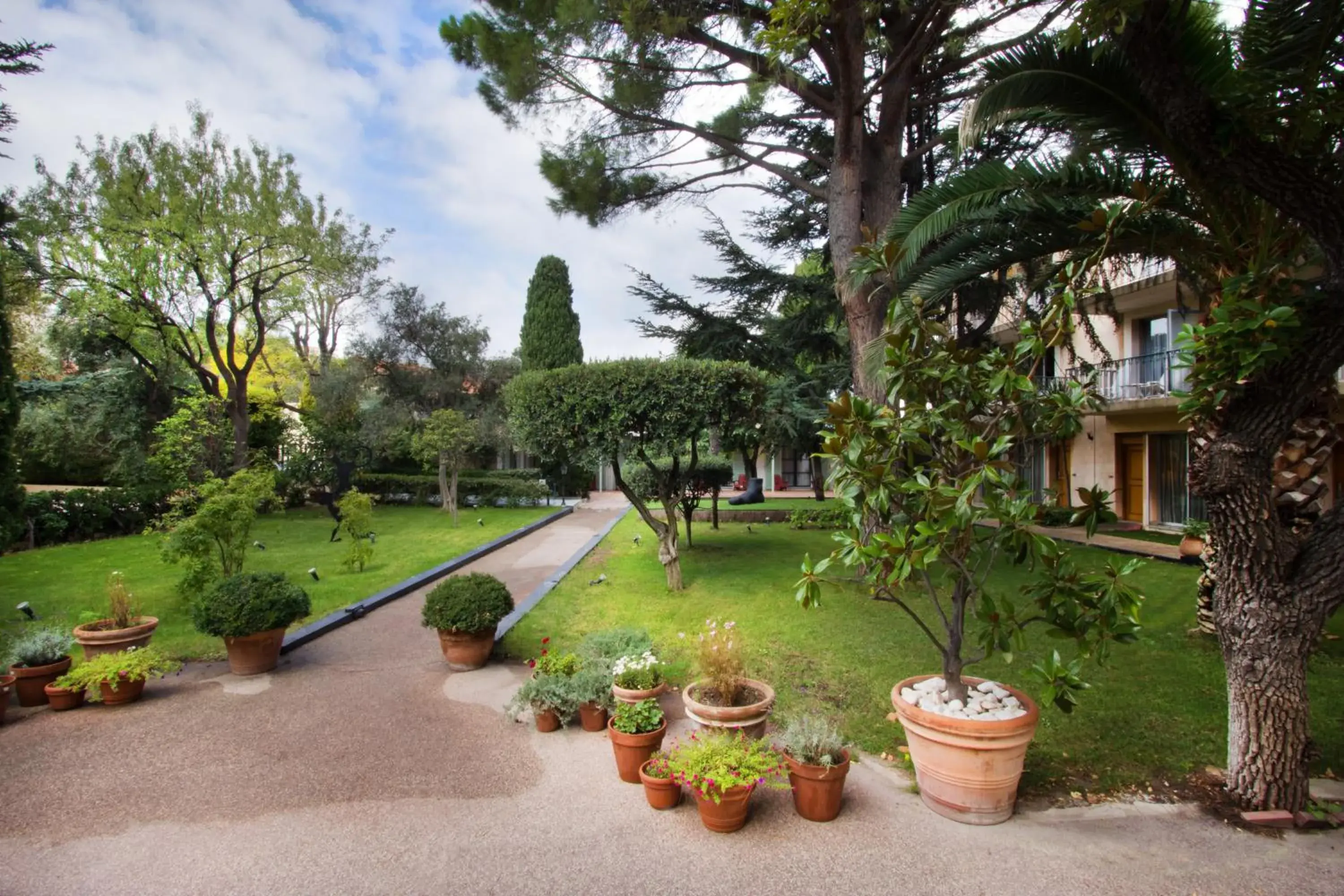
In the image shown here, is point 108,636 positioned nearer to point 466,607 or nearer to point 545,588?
point 466,607

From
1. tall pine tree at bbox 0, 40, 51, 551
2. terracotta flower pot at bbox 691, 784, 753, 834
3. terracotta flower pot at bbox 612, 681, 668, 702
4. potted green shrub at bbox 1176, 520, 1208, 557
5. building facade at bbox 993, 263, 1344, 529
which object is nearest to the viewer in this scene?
terracotta flower pot at bbox 691, 784, 753, 834

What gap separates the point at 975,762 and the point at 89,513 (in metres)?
17.1

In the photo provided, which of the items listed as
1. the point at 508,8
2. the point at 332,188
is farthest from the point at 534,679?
the point at 332,188

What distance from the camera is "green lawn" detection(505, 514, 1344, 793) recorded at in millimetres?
3924

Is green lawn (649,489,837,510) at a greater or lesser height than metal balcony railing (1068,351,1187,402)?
lesser

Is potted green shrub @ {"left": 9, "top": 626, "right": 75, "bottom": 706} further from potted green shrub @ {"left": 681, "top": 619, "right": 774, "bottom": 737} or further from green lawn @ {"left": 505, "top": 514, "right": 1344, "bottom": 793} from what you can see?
potted green shrub @ {"left": 681, "top": 619, "right": 774, "bottom": 737}

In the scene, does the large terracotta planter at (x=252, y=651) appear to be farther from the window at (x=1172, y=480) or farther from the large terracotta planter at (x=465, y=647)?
the window at (x=1172, y=480)

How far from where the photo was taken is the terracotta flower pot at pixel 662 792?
335cm

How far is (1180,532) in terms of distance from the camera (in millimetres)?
13102

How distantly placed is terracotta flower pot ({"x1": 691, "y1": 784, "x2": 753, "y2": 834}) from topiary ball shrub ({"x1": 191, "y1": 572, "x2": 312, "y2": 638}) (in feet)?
14.6

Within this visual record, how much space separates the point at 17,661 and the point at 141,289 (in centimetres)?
1453

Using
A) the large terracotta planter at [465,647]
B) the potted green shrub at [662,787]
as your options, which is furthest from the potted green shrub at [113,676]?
the potted green shrub at [662,787]

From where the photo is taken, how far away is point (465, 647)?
5719mm

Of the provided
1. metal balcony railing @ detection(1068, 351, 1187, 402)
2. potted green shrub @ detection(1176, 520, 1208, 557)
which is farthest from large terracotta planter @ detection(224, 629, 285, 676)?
metal balcony railing @ detection(1068, 351, 1187, 402)
